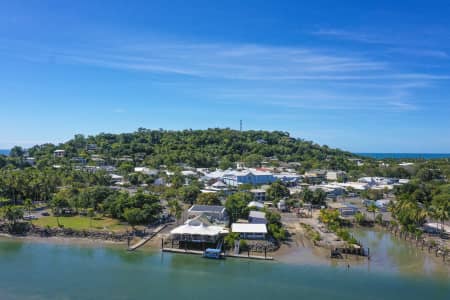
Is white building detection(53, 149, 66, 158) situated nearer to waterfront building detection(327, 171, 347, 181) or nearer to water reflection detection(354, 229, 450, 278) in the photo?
waterfront building detection(327, 171, 347, 181)

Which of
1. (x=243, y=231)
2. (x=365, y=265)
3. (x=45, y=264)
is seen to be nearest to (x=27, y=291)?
(x=45, y=264)

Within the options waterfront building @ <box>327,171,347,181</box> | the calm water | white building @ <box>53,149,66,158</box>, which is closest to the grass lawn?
the calm water

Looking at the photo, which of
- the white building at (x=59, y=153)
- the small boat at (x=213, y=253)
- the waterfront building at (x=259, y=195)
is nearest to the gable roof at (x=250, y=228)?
the small boat at (x=213, y=253)

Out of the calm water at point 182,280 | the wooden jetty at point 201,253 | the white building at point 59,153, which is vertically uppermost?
the white building at point 59,153

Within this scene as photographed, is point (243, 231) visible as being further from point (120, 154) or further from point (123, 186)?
point (120, 154)

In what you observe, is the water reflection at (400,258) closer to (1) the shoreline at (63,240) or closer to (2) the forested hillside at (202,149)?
(1) the shoreline at (63,240)

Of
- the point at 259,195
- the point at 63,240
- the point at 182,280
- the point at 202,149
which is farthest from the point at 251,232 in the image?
the point at 202,149
